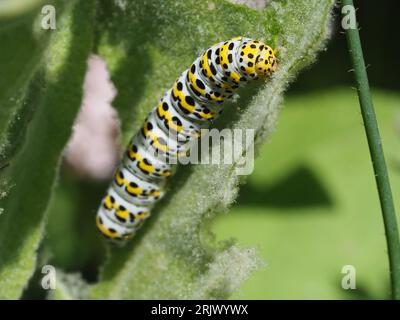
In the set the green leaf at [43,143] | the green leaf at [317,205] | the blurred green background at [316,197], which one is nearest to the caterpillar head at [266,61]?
the green leaf at [43,143]

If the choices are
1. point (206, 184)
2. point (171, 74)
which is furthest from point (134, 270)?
point (171, 74)

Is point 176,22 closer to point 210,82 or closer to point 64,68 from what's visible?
point 210,82

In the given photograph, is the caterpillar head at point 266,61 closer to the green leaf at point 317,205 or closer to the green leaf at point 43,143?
the green leaf at point 43,143

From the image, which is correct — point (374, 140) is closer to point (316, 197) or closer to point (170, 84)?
point (170, 84)

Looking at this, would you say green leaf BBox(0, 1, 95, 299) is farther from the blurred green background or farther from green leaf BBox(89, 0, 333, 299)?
the blurred green background
